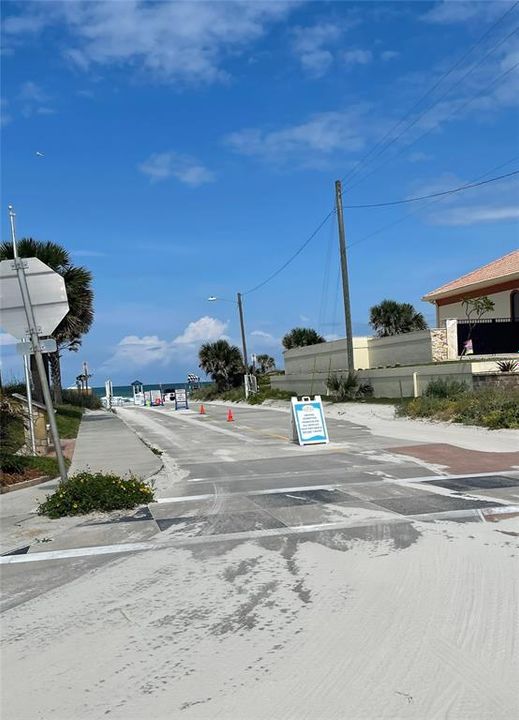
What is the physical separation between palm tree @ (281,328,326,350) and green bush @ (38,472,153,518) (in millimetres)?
47143

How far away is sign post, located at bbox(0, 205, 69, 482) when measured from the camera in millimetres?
9523

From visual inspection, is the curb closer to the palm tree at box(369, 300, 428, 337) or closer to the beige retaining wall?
the beige retaining wall

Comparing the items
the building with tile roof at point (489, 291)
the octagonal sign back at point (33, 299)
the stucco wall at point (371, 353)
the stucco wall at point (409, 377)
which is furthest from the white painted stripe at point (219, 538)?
the building with tile roof at point (489, 291)

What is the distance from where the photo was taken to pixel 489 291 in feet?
A: 110

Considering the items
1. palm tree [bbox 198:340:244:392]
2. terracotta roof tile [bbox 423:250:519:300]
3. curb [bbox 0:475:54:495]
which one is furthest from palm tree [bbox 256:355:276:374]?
curb [bbox 0:475:54:495]

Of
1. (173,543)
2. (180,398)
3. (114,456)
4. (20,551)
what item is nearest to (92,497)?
(20,551)

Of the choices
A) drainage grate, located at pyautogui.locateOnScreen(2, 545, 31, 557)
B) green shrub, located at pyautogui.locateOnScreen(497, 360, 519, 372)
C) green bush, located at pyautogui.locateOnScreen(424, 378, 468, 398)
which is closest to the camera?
drainage grate, located at pyautogui.locateOnScreen(2, 545, 31, 557)

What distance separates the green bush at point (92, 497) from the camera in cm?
903

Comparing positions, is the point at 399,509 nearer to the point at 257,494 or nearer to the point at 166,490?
the point at 257,494

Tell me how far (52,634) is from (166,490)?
20.3 ft

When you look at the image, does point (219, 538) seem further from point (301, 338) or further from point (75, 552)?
point (301, 338)

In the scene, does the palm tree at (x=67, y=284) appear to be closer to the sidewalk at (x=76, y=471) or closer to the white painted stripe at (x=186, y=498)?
the sidewalk at (x=76, y=471)

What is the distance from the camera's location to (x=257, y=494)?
10133mm

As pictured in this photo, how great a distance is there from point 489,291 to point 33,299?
93.2ft
